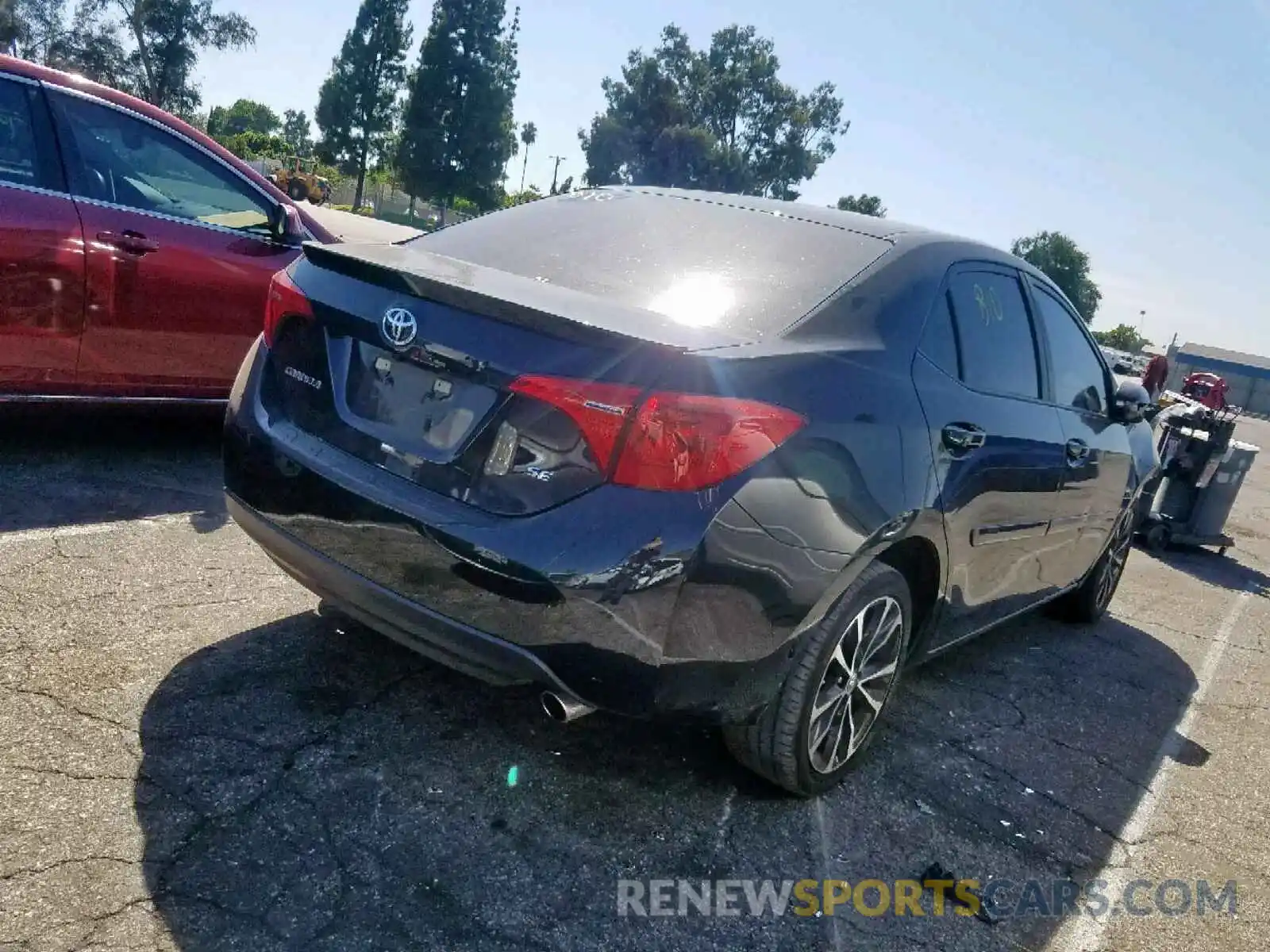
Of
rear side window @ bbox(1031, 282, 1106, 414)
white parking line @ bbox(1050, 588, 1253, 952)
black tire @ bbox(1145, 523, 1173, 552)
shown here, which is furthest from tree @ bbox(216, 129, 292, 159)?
white parking line @ bbox(1050, 588, 1253, 952)

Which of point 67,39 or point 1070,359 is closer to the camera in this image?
point 1070,359

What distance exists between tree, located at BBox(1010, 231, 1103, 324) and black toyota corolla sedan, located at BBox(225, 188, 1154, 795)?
320 ft

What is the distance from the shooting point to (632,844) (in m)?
2.66

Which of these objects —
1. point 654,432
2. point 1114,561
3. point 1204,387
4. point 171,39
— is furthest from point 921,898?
point 171,39

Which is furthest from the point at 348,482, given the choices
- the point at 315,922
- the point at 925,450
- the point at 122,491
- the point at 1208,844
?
the point at 1208,844

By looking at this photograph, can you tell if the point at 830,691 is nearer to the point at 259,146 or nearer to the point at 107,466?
the point at 107,466

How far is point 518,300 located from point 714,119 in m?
73.7

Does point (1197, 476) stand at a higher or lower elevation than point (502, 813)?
higher

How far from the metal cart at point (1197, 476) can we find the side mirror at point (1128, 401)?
14.4ft

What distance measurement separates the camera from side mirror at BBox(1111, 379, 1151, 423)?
4785 mm

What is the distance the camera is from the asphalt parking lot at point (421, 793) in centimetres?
225

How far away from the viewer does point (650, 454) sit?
2299 millimetres

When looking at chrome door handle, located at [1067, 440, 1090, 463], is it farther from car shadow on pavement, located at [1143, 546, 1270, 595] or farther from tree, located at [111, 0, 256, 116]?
tree, located at [111, 0, 256, 116]

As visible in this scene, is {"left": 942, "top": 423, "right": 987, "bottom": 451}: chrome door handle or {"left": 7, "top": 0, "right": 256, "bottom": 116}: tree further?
{"left": 7, "top": 0, "right": 256, "bottom": 116}: tree
